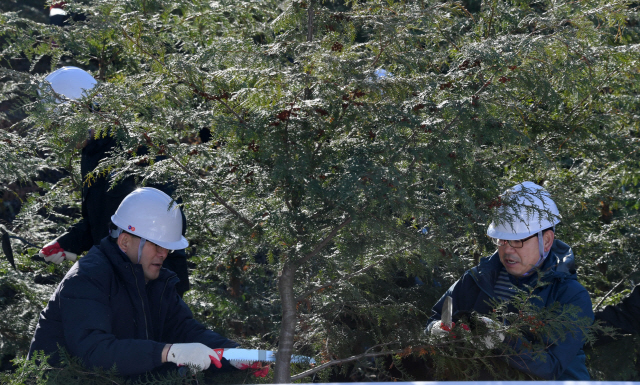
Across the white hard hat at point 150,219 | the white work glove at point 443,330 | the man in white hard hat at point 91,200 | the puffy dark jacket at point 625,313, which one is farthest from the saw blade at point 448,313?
the puffy dark jacket at point 625,313

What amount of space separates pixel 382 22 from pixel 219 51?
0.98 m

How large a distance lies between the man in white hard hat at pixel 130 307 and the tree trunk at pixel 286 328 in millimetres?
344

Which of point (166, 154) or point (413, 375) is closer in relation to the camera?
point (166, 154)

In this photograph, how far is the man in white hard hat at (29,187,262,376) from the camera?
9.52ft

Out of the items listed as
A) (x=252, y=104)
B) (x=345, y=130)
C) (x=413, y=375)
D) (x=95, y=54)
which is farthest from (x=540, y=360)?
(x=95, y=54)

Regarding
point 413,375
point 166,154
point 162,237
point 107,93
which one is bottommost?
point 413,375

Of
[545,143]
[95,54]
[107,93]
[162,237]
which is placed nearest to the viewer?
[107,93]

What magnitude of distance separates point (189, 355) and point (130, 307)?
22.2 inches

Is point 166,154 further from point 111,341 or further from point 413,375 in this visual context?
point 413,375

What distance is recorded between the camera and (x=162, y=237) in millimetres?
3486

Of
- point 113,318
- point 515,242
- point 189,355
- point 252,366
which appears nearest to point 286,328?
point 252,366

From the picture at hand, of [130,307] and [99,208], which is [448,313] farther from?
[99,208]

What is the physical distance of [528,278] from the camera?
350 centimetres

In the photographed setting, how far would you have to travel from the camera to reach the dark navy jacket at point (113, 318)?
2.88m
